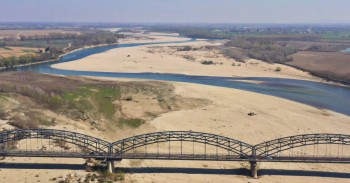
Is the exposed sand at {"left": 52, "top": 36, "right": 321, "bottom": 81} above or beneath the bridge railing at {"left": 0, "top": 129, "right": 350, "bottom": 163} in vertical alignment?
above

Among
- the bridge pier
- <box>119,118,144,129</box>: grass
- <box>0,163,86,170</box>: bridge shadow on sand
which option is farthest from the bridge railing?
<box>119,118,144,129</box>: grass

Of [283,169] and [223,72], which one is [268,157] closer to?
[283,169]

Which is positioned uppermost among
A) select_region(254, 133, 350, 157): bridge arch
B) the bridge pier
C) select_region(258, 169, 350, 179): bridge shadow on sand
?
select_region(254, 133, 350, 157): bridge arch

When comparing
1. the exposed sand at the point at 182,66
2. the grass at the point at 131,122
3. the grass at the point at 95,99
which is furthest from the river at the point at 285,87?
the grass at the point at 131,122

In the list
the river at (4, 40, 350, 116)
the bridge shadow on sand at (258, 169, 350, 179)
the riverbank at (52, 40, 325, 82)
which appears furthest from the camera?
the riverbank at (52, 40, 325, 82)

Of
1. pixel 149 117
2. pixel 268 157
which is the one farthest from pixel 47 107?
pixel 268 157

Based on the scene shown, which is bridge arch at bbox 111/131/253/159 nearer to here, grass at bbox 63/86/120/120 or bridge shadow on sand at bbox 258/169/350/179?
bridge shadow on sand at bbox 258/169/350/179

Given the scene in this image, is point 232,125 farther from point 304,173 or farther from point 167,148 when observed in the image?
point 304,173

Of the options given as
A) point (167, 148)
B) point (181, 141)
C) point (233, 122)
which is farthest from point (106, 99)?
point (181, 141)
